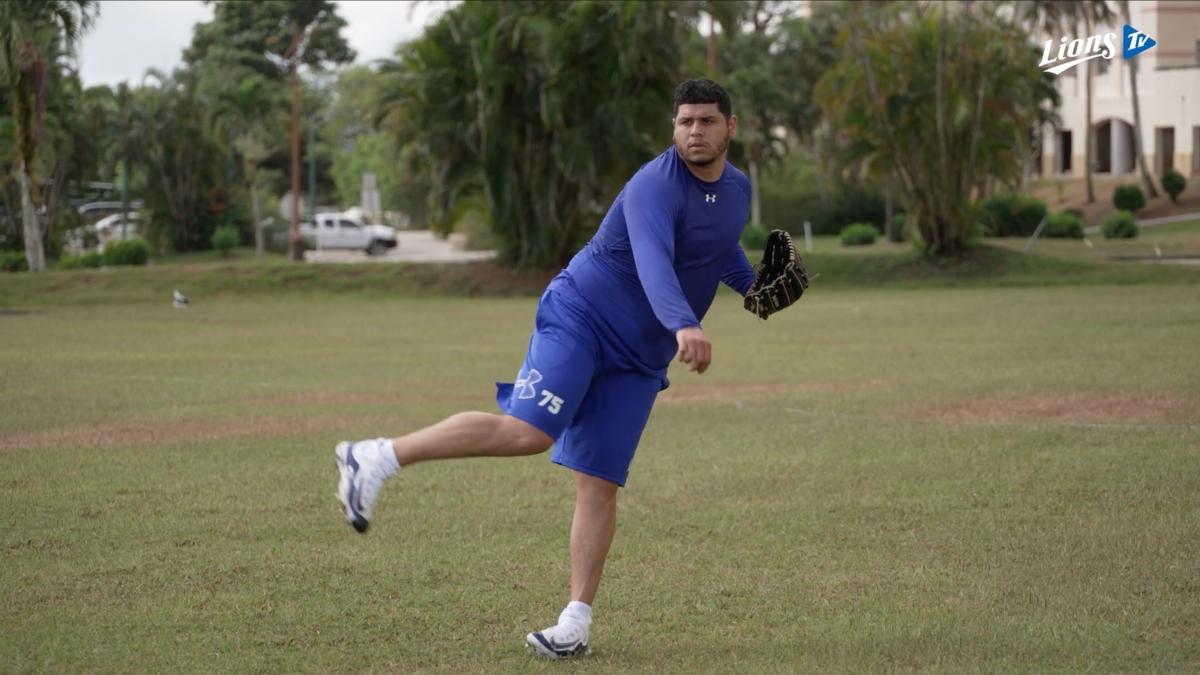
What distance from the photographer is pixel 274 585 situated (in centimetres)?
670

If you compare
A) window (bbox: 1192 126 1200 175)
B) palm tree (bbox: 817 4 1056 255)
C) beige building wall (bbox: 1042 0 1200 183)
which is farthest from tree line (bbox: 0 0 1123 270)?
window (bbox: 1192 126 1200 175)

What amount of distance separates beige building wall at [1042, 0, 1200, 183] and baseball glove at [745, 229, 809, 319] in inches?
1802

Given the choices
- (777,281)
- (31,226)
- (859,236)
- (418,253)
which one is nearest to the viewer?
(777,281)

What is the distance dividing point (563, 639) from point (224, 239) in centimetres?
5027

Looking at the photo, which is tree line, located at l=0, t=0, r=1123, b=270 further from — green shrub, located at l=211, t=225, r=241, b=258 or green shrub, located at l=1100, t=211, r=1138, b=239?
green shrub, located at l=211, t=225, r=241, b=258

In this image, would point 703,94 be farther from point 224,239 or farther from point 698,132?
point 224,239

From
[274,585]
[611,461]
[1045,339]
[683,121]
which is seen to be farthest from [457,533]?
[1045,339]

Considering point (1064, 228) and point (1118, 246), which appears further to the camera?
point (1064, 228)

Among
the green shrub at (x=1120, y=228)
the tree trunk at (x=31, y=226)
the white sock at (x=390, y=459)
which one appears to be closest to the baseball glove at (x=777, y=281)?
the white sock at (x=390, y=459)

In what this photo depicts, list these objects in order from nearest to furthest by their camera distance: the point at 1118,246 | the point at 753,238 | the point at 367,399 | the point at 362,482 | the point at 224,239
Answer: the point at 362,482, the point at 367,399, the point at 1118,246, the point at 753,238, the point at 224,239

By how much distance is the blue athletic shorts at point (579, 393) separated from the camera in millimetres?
5355

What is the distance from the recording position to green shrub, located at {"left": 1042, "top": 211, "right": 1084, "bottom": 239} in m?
47.6

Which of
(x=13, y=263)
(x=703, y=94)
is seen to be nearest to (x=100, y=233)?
(x=13, y=263)

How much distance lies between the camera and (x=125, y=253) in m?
42.7
